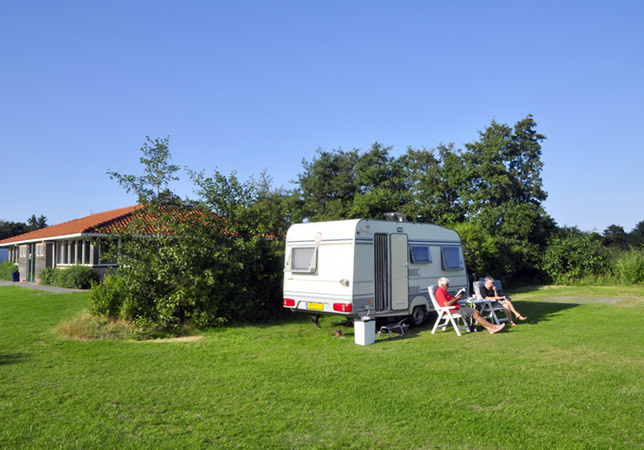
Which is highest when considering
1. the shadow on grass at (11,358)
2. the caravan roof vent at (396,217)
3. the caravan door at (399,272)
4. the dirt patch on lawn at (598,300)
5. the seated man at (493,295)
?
the caravan roof vent at (396,217)

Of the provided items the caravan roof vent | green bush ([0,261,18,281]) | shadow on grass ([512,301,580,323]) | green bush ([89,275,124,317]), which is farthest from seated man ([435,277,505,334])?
green bush ([0,261,18,281])

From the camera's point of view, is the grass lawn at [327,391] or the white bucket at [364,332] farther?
the white bucket at [364,332]

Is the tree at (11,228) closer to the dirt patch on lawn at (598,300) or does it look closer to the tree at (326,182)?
the tree at (326,182)

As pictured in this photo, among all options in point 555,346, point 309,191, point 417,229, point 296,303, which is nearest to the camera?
point 555,346

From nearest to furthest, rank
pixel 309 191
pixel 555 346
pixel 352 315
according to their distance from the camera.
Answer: pixel 555 346 < pixel 352 315 < pixel 309 191

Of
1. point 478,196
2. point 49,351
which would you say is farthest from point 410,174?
point 49,351

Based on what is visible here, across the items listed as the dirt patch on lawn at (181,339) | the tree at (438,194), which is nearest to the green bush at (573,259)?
the tree at (438,194)

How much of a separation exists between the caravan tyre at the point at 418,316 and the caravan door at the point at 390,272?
51cm

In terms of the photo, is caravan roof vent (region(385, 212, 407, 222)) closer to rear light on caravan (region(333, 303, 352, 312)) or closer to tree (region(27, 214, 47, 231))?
rear light on caravan (region(333, 303, 352, 312))

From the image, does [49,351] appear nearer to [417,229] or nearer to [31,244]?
[417,229]

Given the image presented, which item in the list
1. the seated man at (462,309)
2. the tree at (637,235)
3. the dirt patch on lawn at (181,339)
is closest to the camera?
the dirt patch on lawn at (181,339)

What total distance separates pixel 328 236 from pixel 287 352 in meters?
2.69

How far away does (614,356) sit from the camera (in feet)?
23.3

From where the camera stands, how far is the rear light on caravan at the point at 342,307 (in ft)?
30.0
